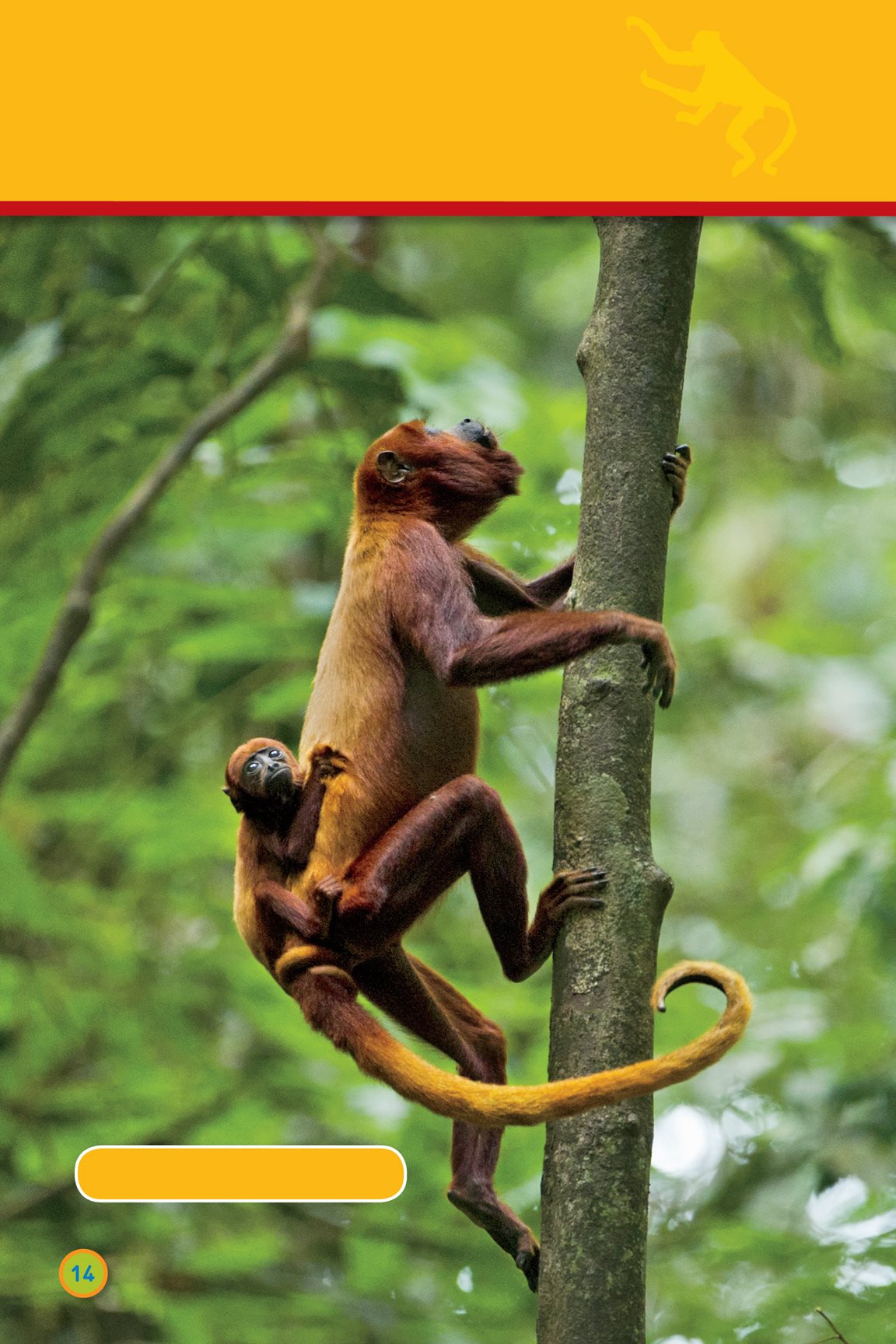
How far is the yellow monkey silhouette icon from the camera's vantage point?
3.23m

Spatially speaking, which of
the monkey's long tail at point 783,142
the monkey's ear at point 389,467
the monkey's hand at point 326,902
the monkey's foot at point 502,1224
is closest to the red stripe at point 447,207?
the monkey's long tail at point 783,142

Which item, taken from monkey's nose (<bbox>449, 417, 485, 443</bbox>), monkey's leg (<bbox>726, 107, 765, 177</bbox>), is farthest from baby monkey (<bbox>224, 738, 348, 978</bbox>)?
monkey's leg (<bbox>726, 107, 765, 177</bbox>)

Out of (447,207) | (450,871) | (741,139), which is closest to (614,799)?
(450,871)

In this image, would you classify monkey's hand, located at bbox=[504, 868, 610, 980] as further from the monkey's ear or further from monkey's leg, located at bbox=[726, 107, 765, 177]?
monkey's leg, located at bbox=[726, 107, 765, 177]

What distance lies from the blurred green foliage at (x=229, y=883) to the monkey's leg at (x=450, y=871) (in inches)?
36.9

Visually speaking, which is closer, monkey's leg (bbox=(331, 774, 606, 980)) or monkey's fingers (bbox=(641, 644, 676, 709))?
monkey's fingers (bbox=(641, 644, 676, 709))

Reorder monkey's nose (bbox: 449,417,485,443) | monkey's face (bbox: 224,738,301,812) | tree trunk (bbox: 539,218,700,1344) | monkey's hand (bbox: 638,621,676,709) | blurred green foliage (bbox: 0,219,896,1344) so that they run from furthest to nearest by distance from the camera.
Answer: blurred green foliage (bbox: 0,219,896,1344) < monkey's nose (bbox: 449,417,485,443) < monkey's face (bbox: 224,738,301,812) < monkey's hand (bbox: 638,621,676,709) < tree trunk (bbox: 539,218,700,1344)

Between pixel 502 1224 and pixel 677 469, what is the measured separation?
2063 mm

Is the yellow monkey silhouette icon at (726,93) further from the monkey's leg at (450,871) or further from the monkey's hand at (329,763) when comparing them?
the monkey's hand at (329,763)

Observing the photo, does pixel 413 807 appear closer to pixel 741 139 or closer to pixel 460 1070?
pixel 460 1070

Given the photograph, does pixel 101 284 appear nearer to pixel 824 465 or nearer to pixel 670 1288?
pixel 670 1288

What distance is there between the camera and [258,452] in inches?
236

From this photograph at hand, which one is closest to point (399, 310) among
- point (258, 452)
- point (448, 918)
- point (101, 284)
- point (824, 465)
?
point (258, 452)

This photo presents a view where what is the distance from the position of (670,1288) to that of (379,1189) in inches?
73.5
